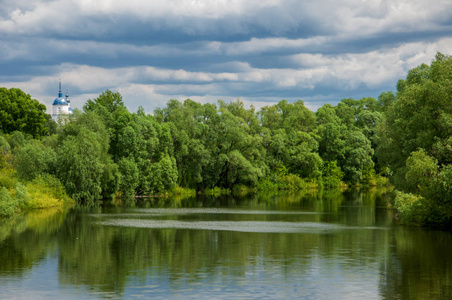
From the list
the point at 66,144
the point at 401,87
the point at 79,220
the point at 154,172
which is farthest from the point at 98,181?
the point at 401,87

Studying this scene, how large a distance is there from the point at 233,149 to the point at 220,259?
71.9m

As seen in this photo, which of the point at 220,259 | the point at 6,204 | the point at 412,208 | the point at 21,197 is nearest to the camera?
the point at 220,259

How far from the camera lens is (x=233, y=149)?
10244 centimetres

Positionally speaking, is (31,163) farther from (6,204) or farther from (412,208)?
(412,208)

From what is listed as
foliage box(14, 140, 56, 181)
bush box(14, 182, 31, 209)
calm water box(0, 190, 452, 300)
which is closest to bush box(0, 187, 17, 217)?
calm water box(0, 190, 452, 300)

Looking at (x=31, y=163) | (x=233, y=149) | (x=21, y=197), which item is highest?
(x=233, y=149)

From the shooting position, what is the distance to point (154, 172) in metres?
87.9

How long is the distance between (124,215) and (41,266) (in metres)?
28.6

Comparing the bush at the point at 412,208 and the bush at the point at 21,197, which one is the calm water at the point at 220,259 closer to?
the bush at the point at 412,208

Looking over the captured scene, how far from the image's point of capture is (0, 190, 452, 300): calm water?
2309 centimetres

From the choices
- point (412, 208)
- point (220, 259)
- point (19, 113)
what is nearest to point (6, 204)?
point (220, 259)

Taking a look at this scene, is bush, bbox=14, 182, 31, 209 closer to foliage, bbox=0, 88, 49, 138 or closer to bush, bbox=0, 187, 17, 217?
bush, bbox=0, 187, 17, 217

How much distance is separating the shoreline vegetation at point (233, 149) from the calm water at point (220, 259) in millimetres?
6394

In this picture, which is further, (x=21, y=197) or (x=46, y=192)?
(x=46, y=192)
